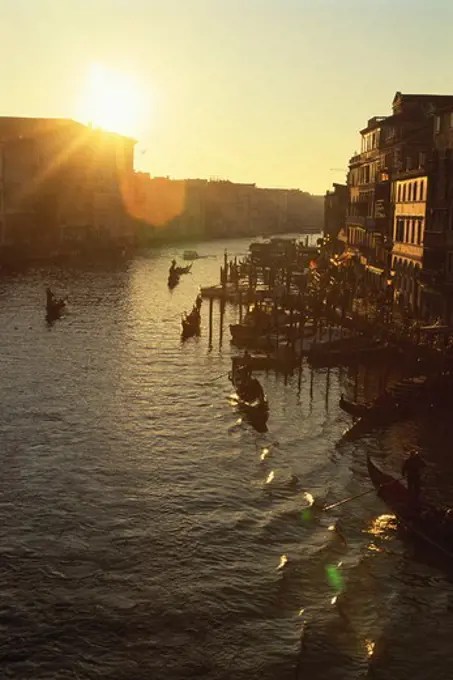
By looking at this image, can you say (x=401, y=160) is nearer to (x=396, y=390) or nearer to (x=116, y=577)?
(x=396, y=390)

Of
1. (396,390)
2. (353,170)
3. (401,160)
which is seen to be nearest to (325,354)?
(396,390)

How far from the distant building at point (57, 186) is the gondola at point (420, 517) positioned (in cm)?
9199

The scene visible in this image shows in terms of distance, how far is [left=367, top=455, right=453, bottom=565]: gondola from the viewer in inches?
861

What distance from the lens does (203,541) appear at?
23.5 metres

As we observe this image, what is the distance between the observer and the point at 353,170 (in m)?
83.8

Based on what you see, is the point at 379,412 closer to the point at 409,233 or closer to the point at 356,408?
the point at 356,408

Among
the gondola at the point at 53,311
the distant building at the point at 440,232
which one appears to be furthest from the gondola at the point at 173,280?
the distant building at the point at 440,232

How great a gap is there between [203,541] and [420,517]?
19.6 ft

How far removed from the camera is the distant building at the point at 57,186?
115188mm

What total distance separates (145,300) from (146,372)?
34.3 meters

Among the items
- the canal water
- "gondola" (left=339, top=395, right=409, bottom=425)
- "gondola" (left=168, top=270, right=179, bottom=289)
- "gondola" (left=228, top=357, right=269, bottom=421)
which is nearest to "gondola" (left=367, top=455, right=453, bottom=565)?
the canal water

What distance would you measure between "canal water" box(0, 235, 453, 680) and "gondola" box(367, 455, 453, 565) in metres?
0.50

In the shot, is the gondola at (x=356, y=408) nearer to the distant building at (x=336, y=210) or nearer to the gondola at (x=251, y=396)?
the gondola at (x=251, y=396)

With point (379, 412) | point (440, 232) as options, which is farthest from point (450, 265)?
point (379, 412)
